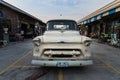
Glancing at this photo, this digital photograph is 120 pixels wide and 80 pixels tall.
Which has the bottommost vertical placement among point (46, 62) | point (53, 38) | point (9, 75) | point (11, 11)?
point (9, 75)

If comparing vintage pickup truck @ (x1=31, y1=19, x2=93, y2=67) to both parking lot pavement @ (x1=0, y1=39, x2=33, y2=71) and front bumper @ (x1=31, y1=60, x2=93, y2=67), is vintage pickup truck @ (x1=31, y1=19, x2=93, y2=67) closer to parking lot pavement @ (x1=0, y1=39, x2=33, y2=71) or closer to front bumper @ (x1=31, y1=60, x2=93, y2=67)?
front bumper @ (x1=31, y1=60, x2=93, y2=67)

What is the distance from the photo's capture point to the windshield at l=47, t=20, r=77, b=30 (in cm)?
931

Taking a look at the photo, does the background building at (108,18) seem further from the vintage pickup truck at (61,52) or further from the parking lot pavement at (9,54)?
the vintage pickup truck at (61,52)

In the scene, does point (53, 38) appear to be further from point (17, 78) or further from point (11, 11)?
point (11, 11)

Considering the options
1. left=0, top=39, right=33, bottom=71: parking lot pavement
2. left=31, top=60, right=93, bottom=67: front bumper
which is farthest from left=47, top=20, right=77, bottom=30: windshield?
left=31, top=60, right=93, bottom=67: front bumper

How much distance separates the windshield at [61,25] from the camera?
9312 millimetres

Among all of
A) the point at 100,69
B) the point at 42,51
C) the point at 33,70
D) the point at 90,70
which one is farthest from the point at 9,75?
the point at 100,69

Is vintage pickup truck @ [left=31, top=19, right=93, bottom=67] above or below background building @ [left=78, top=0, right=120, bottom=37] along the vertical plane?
below

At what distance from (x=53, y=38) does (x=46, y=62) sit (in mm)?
975

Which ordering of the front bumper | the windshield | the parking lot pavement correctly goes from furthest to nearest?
the parking lot pavement < the windshield < the front bumper

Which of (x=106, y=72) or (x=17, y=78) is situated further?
(x=106, y=72)

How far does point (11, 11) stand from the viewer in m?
27.7

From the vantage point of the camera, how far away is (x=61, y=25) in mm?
9414

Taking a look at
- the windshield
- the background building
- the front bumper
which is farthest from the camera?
the background building
